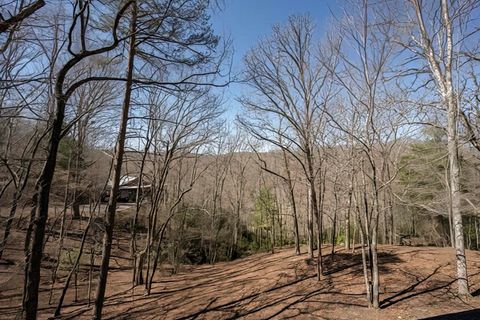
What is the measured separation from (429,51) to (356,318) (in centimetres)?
632

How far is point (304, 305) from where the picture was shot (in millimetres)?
8383

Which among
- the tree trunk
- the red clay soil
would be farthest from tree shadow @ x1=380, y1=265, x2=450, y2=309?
the tree trunk

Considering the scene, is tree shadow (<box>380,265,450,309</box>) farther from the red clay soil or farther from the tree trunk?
the tree trunk

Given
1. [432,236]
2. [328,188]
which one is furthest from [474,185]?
[328,188]

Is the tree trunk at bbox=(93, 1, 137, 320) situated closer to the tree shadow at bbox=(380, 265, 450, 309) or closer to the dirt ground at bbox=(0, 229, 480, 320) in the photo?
the dirt ground at bbox=(0, 229, 480, 320)

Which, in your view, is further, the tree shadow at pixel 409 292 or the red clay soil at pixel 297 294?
the tree shadow at pixel 409 292

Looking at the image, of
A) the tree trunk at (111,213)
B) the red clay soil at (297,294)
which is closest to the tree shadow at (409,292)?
the red clay soil at (297,294)

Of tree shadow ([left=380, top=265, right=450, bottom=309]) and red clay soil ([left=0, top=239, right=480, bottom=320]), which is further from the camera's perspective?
tree shadow ([left=380, top=265, right=450, bottom=309])

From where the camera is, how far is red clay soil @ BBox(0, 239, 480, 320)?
25.1 feet

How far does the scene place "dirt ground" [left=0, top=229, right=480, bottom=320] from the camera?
7664mm

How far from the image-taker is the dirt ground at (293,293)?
25.1ft

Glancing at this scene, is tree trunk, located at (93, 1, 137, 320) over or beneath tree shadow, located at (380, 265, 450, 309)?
over

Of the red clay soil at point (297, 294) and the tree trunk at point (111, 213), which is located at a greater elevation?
the tree trunk at point (111, 213)

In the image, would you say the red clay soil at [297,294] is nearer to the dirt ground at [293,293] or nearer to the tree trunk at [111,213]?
the dirt ground at [293,293]
